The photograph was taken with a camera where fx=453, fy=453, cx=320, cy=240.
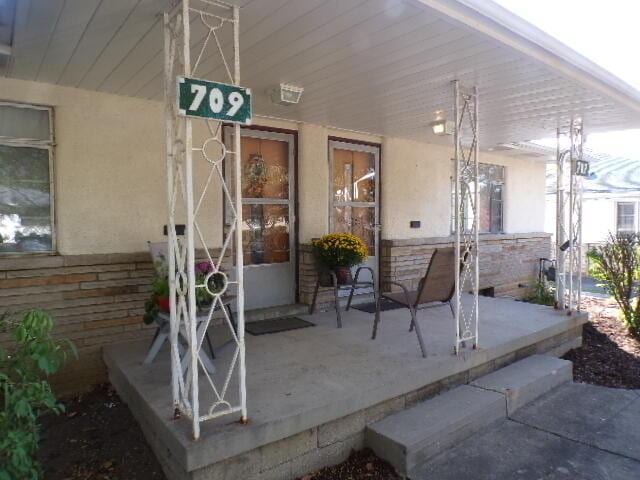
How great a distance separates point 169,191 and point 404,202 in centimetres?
448

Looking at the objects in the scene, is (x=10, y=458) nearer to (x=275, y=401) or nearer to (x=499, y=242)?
(x=275, y=401)

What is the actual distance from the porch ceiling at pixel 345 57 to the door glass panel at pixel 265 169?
40cm

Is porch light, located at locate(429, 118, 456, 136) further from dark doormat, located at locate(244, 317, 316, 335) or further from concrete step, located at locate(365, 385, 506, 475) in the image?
concrete step, located at locate(365, 385, 506, 475)

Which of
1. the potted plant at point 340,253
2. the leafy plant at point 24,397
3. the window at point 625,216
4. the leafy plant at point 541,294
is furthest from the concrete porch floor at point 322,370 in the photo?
the window at point 625,216

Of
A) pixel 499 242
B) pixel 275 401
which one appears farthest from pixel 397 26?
pixel 499 242

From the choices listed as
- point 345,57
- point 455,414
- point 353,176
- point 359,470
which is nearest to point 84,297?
point 359,470

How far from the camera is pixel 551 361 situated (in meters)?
3.98

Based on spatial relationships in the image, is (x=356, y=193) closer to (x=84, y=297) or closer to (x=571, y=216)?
(x=571, y=216)

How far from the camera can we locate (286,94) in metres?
3.89

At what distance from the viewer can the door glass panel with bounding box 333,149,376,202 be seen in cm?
573

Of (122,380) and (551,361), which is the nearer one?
(122,380)

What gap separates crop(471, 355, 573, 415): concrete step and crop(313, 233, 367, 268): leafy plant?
184 centimetres

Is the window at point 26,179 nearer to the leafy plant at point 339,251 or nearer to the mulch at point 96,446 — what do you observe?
the mulch at point 96,446

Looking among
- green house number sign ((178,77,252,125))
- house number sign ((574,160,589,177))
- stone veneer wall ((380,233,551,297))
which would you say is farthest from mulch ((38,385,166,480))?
house number sign ((574,160,589,177))
